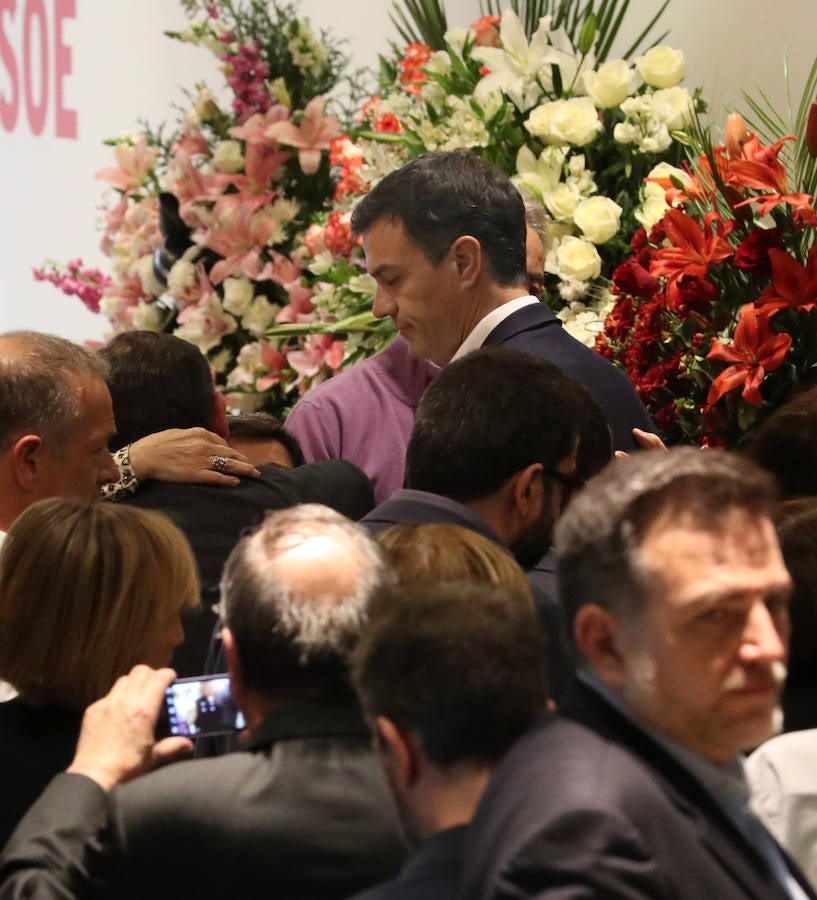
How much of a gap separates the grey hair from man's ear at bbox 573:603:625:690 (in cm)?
138

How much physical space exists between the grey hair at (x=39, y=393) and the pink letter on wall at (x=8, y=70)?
251cm

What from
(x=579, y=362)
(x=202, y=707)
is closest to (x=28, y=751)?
(x=202, y=707)

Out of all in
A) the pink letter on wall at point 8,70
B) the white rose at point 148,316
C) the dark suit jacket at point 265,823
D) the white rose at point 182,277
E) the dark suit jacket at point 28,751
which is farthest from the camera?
the pink letter on wall at point 8,70

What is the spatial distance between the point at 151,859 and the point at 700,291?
4.99ft

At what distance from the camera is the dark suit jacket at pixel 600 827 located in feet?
3.81

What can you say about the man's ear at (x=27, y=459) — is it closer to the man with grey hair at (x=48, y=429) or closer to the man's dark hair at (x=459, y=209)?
the man with grey hair at (x=48, y=429)

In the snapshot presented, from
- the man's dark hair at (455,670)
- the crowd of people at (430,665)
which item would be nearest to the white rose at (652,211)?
the crowd of people at (430,665)

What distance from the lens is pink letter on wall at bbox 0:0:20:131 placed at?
16.0 feet

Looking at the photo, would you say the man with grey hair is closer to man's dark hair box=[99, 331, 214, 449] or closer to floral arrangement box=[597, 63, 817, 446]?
man's dark hair box=[99, 331, 214, 449]

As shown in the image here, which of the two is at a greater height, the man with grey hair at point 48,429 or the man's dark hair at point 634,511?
the man's dark hair at point 634,511

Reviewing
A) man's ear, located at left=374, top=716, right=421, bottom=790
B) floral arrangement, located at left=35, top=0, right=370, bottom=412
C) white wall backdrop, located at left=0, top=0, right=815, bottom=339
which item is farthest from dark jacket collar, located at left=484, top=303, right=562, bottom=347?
white wall backdrop, located at left=0, top=0, right=815, bottom=339

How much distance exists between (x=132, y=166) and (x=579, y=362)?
5.36 feet

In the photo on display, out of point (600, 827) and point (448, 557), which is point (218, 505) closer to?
point (448, 557)

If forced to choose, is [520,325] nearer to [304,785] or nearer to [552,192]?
[552,192]
